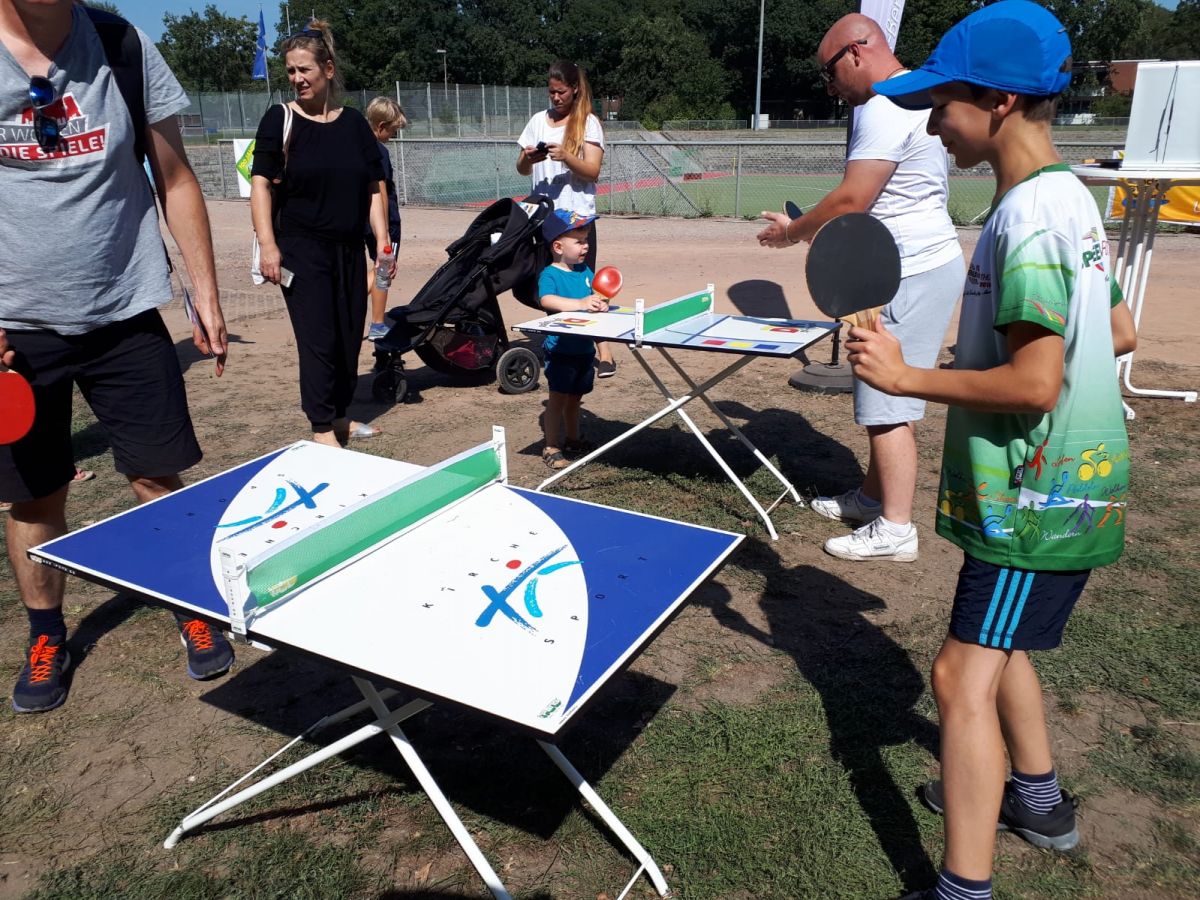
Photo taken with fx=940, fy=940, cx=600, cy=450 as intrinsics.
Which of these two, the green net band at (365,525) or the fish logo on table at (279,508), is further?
the fish logo on table at (279,508)

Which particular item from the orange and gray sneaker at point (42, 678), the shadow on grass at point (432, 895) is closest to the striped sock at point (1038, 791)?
the shadow on grass at point (432, 895)

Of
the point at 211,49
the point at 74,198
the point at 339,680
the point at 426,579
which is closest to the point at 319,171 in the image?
the point at 74,198

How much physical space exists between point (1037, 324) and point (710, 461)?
3.92 metres

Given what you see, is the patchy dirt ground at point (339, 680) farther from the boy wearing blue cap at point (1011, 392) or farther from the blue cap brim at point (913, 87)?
the blue cap brim at point (913, 87)

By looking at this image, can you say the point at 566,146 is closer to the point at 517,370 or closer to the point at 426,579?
the point at 517,370

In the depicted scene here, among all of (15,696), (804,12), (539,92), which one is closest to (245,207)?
(15,696)

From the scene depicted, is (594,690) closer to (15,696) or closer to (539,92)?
(15,696)

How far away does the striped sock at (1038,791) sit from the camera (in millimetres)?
2498

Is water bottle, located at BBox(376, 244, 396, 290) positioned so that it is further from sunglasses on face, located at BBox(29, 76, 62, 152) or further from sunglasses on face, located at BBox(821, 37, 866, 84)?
sunglasses on face, located at BBox(29, 76, 62, 152)

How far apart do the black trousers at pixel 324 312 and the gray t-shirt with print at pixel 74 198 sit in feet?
6.33

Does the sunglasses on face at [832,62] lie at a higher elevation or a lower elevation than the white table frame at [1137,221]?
higher

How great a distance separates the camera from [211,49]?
71.2m

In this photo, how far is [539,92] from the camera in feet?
136

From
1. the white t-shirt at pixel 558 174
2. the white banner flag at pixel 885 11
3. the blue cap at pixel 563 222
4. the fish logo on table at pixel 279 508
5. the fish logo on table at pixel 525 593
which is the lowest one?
the fish logo on table at pixel 279 508
